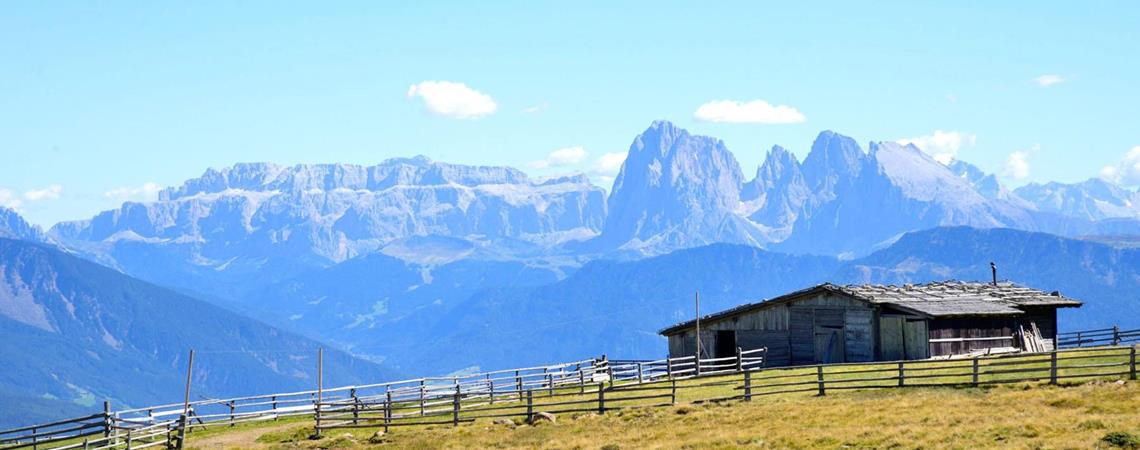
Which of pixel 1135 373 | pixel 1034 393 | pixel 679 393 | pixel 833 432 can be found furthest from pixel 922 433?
pixel 679 393

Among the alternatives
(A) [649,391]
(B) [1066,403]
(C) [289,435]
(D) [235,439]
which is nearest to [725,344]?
(A) [649,391]

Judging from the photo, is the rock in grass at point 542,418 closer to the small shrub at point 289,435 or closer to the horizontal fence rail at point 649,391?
the horizontal fence rail at point 649,391

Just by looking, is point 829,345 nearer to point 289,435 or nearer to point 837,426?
point 837,426

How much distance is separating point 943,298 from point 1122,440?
35509mm

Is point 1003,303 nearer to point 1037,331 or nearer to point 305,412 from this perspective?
point 1037,331

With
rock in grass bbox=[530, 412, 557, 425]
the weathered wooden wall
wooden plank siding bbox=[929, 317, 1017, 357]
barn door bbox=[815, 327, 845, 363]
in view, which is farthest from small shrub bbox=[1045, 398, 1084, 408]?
barn door bbox=[815, 327, 845, 363]

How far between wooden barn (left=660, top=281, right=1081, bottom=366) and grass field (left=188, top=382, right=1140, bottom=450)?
1716 centimetres

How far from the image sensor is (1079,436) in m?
37.1

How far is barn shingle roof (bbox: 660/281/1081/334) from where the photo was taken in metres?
67.8

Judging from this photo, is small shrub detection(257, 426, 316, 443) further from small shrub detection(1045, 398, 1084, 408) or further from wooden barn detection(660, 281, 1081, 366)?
small shrub detection(1045, 398, 1084, 408)

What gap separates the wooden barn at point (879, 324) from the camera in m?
67.2

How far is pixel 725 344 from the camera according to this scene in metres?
76.6

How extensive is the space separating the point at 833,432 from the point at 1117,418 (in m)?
8.11

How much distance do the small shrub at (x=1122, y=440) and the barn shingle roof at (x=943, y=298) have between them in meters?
28.8
